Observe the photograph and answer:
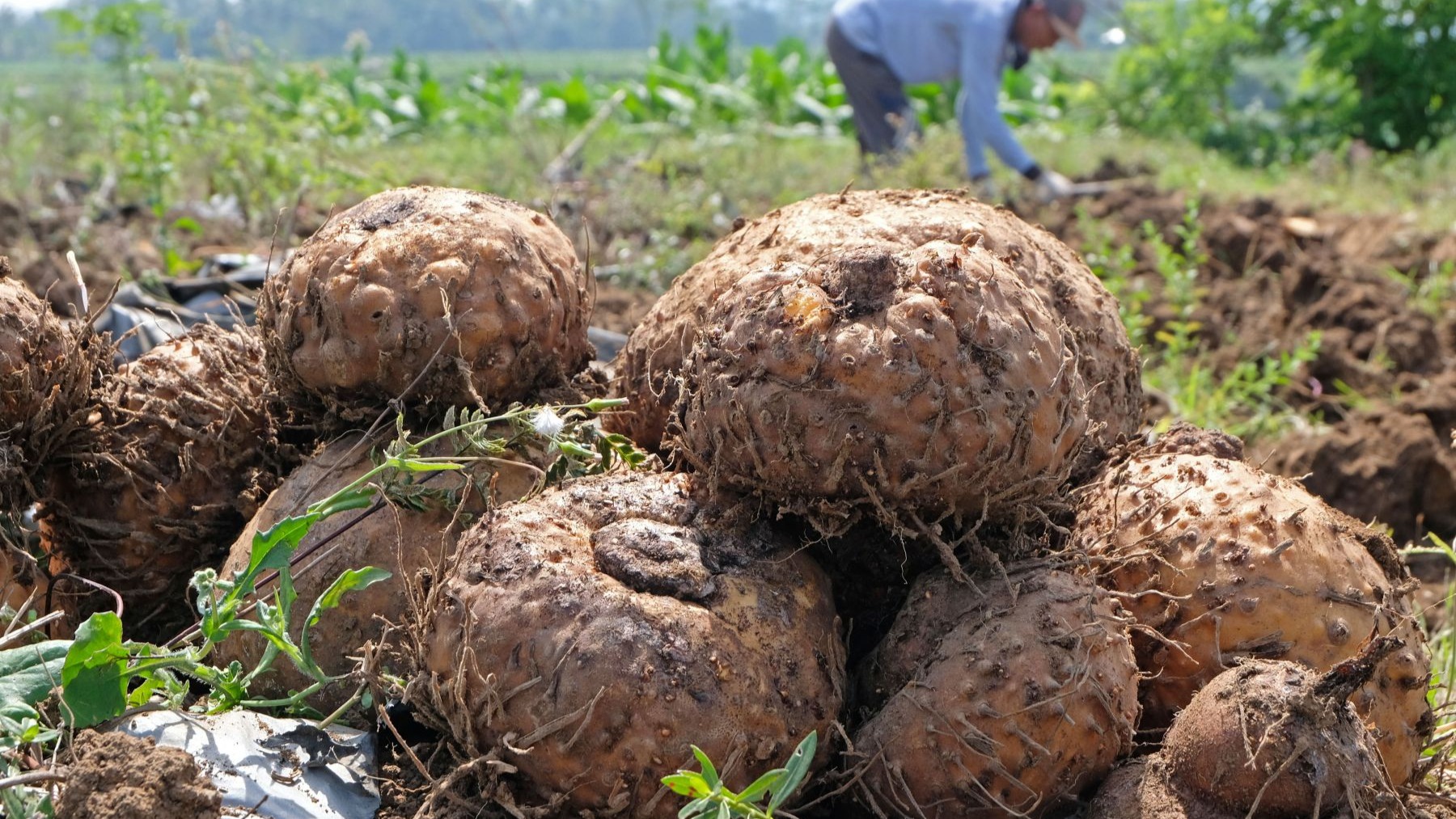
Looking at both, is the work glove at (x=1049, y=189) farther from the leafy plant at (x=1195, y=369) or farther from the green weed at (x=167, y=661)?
the green weed at (x=167, y=661)

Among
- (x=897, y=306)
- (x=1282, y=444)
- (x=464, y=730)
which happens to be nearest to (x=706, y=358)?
(x=897, y=306)

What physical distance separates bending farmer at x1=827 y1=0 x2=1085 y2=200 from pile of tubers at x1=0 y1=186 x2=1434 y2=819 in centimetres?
744

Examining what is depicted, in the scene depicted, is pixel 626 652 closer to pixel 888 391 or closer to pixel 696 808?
pixel 696 808

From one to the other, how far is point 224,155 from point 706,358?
6.69 m

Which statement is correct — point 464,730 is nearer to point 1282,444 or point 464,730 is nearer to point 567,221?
point 1282,444

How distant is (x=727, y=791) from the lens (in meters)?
1.84

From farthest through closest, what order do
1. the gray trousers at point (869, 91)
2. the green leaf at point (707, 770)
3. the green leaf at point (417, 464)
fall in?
the gray trousers at point (869, 91), the green leaf at point (417, 464), the green leaf at point (707, 770)

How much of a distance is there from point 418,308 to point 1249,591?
1.71m

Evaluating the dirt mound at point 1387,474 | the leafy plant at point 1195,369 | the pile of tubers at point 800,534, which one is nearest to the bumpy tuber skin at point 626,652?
the pile of tubers at point 800,534

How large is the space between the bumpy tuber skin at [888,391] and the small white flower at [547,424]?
42 centimetres

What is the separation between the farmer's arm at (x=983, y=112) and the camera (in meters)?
10.0

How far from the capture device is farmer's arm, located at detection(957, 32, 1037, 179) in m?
10.0

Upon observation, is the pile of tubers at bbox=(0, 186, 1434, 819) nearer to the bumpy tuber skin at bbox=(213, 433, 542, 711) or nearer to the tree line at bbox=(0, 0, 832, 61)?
the bumpy tuber skin at bbox=(213, 433, 542, 711)

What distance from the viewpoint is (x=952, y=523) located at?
2.31 meters
